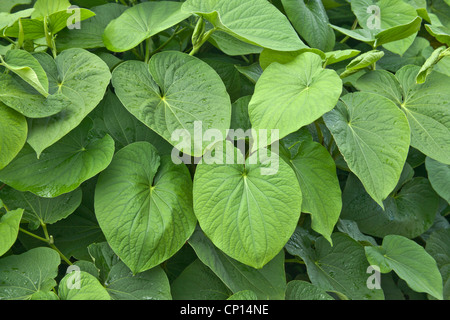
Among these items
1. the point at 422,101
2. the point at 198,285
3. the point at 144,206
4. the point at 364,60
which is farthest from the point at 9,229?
the point at 422,101

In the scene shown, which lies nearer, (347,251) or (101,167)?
(101,167)

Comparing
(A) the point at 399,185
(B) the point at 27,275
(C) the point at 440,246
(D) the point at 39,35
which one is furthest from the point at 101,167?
(C) the point at 440,246

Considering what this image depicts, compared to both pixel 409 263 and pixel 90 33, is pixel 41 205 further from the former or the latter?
pixel 409 263

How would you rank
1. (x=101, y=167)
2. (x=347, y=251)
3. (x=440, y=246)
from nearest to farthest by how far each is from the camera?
(x=101, y=167), (x=347, y=251), (x=440, y=246)

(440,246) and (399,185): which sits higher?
(399,185)

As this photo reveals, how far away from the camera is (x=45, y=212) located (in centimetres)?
90

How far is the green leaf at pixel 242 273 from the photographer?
879 mm

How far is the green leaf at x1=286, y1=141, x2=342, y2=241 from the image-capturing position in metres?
0.88

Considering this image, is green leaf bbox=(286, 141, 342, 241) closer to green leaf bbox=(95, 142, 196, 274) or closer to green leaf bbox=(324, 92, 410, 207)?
green leaf bbox=(324, 92, 410, 207)

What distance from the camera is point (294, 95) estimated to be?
33.9 inches

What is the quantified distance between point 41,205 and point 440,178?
962mm

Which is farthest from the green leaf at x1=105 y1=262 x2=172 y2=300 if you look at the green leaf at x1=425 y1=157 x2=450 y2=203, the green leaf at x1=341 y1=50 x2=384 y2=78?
the green leaf at x1=425 y1=157 x2=450 y2=203
